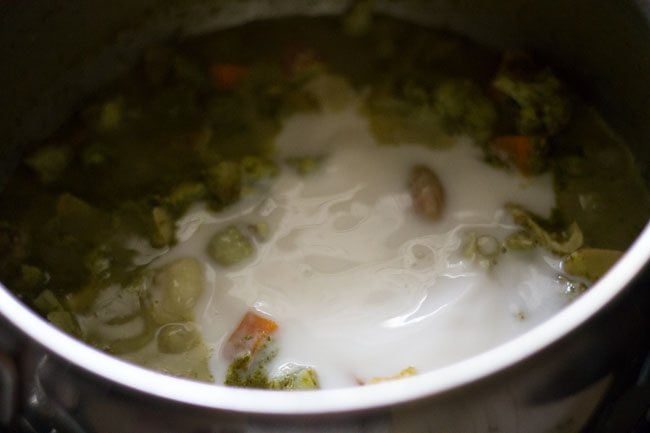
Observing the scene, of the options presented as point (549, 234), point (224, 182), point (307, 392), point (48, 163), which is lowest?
point (48, 163)

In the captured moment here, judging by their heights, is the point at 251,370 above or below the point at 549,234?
below

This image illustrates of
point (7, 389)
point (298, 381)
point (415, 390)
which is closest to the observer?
point (415, 390)

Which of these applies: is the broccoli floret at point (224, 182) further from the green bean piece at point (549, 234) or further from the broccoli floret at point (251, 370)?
the green bean piece at point (549, 234)

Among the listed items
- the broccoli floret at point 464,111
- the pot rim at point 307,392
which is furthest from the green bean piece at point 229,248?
the pot rim at point 307,392

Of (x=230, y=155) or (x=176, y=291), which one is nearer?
(x=176, y=291)

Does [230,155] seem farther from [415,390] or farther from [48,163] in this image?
[415,390]

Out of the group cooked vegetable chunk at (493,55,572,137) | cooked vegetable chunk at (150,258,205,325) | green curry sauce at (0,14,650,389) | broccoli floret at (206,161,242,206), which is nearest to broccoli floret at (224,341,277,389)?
green curry sauce at (0,14,650,389)

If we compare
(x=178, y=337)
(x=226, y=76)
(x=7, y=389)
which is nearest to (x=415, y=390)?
(x=7, y=389)

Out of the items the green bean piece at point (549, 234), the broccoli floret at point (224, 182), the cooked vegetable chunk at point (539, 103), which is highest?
the cooked vegetable chunk at point (539, 103)
